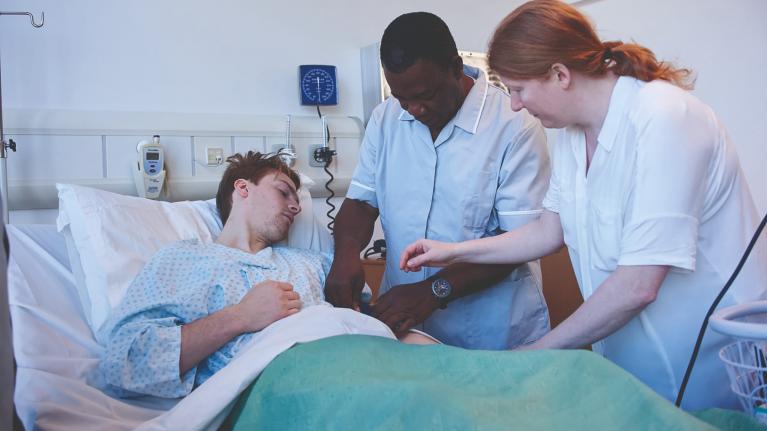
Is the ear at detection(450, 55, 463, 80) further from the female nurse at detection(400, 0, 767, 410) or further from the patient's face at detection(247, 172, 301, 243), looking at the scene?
the patient's face at detection(247, 172, 301, 243)

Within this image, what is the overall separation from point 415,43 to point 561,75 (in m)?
0.41

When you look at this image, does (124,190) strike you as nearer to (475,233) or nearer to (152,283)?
(152,283)

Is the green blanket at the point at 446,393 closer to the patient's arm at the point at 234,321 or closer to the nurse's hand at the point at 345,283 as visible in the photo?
the patient's arm at the point at 234,321

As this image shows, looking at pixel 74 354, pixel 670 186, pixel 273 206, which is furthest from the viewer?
pixel 273 206

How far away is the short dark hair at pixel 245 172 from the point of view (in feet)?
6.69

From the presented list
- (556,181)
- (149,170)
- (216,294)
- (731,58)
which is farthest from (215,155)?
(731,58)

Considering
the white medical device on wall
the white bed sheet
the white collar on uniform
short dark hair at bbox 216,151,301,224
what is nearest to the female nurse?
the white collar on uniform

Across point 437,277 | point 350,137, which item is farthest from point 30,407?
point 350,137

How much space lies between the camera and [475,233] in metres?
1.80

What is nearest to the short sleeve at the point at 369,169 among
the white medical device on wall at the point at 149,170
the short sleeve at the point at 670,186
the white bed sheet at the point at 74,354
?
the white bed sheet at the point at 74,354

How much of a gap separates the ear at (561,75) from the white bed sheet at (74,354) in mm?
619

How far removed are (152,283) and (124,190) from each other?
0.66m

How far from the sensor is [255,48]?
2486 millimetres

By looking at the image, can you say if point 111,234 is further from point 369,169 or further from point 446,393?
point 446,393
